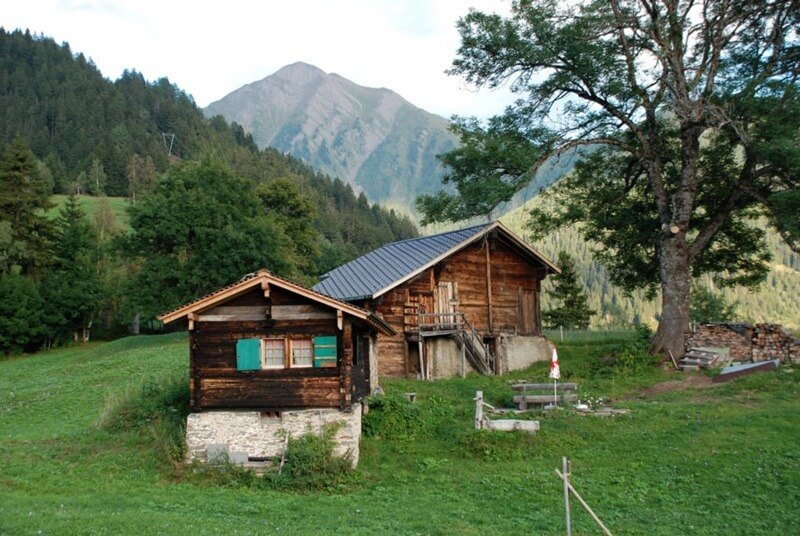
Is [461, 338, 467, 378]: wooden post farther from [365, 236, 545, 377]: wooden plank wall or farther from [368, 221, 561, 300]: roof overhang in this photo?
[368, 221, 561, 300]: roof overhang

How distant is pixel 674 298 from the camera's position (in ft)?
94.3

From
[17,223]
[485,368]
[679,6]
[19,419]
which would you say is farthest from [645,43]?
[17,223]

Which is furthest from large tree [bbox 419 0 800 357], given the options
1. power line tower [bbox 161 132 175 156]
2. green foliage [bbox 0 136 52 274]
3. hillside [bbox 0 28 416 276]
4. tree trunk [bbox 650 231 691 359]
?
power line tower [bbox 161 132 175 156]

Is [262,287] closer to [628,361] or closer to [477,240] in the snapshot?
[477,240]

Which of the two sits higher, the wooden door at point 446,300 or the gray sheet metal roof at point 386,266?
the gray sheet metal roof at point 386,266

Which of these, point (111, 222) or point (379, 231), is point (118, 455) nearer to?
point (111, 222)

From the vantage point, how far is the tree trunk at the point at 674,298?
2856cm

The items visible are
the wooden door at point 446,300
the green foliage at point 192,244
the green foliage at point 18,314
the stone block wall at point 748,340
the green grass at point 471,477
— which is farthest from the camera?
the green foliage at point 18,314

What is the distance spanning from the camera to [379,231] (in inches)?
5551

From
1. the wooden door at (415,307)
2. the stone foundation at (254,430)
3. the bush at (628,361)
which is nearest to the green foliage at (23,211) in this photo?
the wooden door at (415,307)

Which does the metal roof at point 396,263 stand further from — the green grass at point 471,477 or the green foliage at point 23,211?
the green foliage at point 23,211

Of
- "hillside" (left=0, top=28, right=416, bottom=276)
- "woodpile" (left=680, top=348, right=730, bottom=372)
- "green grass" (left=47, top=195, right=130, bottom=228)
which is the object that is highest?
"hillside" (left=0, top=28, right=416, bottom=276)

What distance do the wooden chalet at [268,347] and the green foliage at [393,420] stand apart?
180 cm

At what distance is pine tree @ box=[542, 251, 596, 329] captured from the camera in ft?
189
